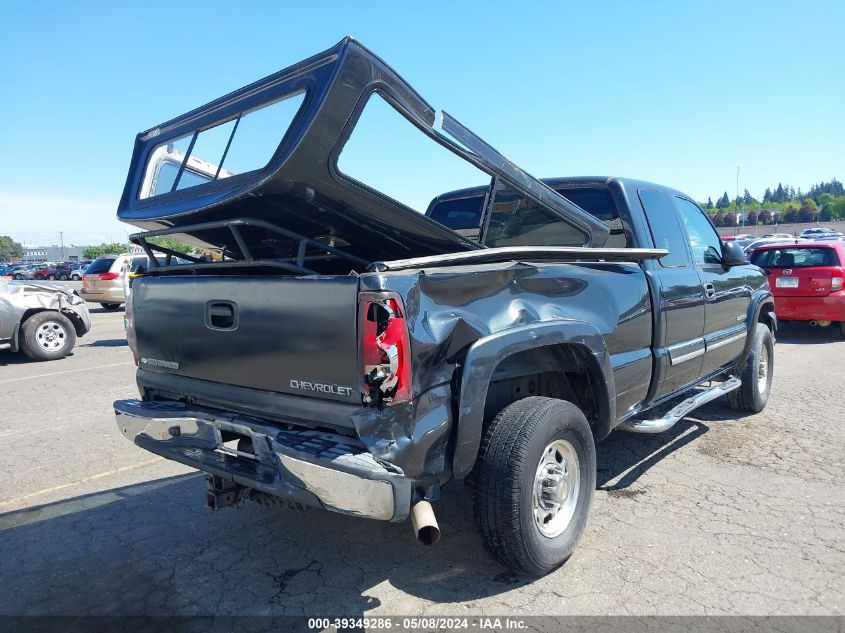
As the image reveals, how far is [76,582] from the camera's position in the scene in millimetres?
3148

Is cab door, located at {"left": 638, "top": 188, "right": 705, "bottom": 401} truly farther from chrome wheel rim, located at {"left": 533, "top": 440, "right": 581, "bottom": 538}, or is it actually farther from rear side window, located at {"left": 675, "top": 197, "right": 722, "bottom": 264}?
chrome wheel rim, located at {"left": 533, "top": 440, "right": 581, "bottom": 538}

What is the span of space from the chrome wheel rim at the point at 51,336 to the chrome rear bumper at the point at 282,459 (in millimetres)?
8326

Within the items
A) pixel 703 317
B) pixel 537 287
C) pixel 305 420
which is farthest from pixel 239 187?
pixel 703 317

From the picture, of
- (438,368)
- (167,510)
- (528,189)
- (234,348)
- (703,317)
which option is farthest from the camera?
(703,317)

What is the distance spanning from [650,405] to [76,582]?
358cm

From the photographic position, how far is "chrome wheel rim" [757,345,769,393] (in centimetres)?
614

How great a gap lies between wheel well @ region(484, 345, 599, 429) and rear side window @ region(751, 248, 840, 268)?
9230mm

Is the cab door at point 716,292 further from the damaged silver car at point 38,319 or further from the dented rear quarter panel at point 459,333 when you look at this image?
the damaged silver car at point 38,319

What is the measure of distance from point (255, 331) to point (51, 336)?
926cm

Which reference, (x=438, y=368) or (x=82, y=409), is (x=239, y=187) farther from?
→ (x=82, y=409)

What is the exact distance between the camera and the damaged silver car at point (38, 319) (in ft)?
32.4

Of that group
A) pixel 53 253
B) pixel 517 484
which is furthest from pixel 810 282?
pixel 53 253

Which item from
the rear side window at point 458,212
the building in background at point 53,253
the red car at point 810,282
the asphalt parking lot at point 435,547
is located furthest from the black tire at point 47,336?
the building in background at point 53,253

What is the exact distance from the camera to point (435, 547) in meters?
3.44
